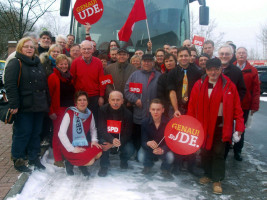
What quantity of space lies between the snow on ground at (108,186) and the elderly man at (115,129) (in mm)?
248

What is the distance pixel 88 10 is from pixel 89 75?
1919mm

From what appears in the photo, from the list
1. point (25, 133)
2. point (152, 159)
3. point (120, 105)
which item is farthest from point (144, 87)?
point (25, 133)

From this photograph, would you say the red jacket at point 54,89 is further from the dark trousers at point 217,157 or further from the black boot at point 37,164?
the dark trousers at point 217,157

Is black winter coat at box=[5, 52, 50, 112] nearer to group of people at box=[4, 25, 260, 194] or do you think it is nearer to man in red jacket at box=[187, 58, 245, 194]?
group of people at box=[4, 25, 260, 194]

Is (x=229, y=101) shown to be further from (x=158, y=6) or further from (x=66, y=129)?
(x=158, y=6)

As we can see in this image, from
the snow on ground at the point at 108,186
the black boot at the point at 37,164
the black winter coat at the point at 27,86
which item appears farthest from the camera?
the black boot at the point at 37,164

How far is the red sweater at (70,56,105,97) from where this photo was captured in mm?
4762

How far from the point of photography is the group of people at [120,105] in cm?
391

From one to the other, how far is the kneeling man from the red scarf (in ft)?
2.12

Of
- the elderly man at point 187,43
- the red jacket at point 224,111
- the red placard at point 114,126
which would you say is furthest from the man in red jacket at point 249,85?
the red placard at point 114,126

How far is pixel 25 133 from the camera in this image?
157 inches

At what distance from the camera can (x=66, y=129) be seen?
4.16 m

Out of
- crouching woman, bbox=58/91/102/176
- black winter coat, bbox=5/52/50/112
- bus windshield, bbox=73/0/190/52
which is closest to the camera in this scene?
black winter coat, bbox=5/52/50/112

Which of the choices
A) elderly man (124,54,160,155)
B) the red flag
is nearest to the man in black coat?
elderly man (124,54,160,155)
